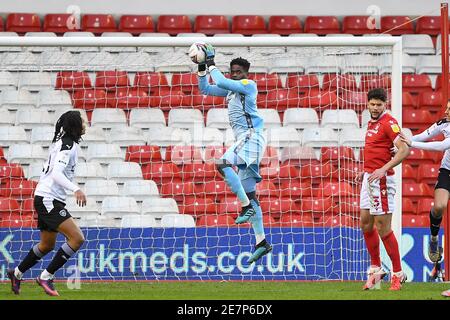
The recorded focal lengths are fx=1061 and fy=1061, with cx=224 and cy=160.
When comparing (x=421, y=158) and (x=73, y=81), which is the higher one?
(x=73, y=81)

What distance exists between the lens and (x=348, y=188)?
1530 cm

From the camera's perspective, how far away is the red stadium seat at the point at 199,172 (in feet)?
50.5

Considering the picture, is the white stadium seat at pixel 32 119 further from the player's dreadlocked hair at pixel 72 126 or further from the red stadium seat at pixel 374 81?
the red stadium seat at pixel 374 81

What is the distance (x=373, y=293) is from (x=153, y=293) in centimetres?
237

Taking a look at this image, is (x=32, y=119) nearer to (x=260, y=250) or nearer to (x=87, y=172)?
(x=87, y=172)

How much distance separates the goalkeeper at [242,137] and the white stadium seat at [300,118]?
173 inches

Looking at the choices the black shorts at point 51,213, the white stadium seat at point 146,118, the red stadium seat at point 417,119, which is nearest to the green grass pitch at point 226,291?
the black shorts at point 51,213

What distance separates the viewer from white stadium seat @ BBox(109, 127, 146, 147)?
15.4 metres

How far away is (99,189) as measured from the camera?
595 inches

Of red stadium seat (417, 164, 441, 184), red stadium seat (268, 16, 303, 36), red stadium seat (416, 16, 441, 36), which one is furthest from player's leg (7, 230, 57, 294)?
red stadium seat (416, 16, 441, 36)

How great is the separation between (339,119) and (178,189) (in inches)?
108

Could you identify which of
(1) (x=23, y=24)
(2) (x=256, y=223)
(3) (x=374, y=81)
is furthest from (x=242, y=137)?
(1) (x=23, y=24)

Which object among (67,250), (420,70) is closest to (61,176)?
(67,250)

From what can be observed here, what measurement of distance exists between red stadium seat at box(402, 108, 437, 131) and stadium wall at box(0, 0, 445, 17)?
3.18 m
